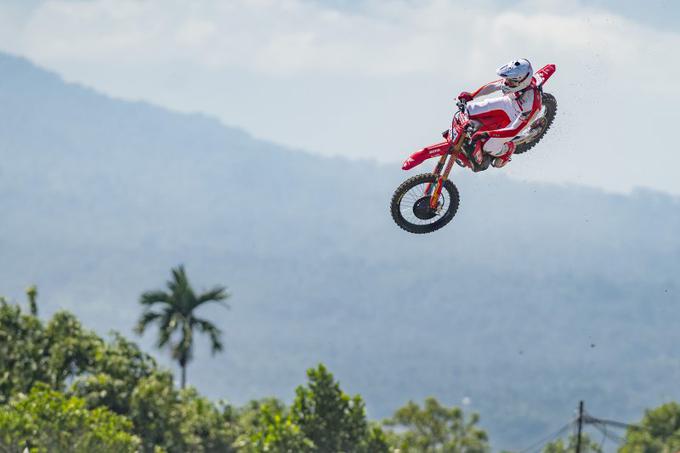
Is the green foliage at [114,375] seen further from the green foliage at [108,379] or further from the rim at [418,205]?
the rim at [418,205]

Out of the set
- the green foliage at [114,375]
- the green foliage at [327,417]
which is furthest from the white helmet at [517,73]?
the green foliage at [114,375]

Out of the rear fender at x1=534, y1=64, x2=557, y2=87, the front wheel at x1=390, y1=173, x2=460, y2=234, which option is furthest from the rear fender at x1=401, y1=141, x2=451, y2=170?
the rear fender at x1=534, y1=64, x2=557, y2=87

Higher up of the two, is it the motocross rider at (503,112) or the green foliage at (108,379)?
the green foliage at (108,379)

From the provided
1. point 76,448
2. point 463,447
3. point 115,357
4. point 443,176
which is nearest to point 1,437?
point 76,448

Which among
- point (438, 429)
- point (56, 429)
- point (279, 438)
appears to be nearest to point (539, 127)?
point (56, 429)

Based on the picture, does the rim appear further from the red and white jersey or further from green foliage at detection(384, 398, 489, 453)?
green foliage at detection(384, 398, 489, 453)

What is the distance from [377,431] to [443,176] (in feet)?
186

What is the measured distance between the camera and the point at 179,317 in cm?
13425

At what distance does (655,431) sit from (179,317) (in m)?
56.5

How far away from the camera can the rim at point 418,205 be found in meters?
29.4

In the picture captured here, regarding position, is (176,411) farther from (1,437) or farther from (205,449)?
A: (1,437)

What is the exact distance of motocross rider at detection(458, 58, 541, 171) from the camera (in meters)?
29.3

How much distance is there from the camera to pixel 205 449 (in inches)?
4018

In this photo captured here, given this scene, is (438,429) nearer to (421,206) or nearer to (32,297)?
(32,297)
